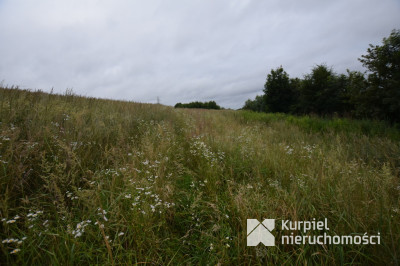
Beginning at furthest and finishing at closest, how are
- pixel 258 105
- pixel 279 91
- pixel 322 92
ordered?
1. pixel 258 105
2. pixel 279 91
3. pixel 322 92

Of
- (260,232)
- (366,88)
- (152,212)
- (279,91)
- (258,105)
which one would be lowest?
(260,232)

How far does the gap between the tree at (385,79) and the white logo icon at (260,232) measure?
9020 mm

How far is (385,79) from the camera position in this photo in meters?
6.84

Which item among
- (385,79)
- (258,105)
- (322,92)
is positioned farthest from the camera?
(258,105)

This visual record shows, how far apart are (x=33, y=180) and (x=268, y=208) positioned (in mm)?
3063

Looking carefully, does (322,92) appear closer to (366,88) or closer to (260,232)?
(366,88)

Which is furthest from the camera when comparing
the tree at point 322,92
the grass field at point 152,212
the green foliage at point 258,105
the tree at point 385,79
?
the green foliage at point 258,105

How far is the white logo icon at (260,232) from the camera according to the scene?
54.9 inches

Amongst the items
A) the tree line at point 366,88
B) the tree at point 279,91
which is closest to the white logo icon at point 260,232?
the tree line at point 366,88

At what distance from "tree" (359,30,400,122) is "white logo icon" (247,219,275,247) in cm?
902

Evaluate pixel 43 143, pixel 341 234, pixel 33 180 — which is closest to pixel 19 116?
→ pixel 43 143

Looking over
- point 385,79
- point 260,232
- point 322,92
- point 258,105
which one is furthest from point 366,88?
point 258,105

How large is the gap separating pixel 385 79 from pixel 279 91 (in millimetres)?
12489

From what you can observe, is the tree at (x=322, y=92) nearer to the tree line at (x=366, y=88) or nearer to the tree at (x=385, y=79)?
the tree line at (x=366, y=88)
